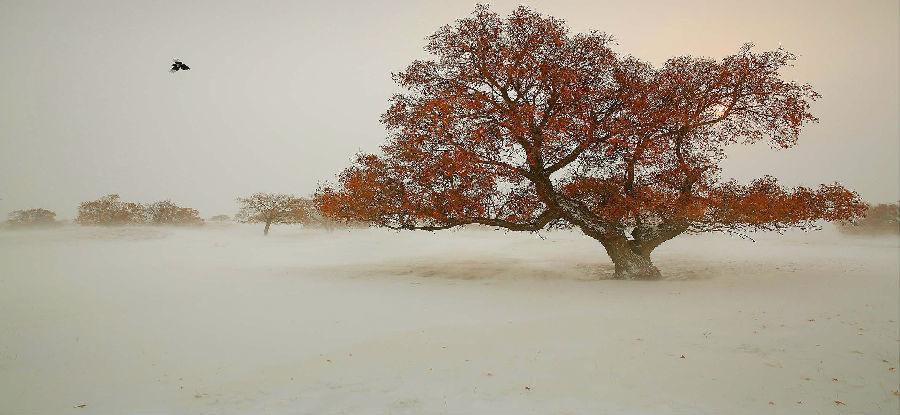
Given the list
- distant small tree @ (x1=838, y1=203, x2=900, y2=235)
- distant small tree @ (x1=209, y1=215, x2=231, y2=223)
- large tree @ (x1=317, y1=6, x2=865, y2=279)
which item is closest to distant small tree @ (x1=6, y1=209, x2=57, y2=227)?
large tree @ (x1=317, y1=6, x2=865, y2=279)

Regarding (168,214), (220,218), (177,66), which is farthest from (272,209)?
(177,66)

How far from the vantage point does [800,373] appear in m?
6.20

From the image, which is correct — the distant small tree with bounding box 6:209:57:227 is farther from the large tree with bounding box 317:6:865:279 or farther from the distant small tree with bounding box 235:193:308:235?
the distant small tree with bounding box 235:193:308:235

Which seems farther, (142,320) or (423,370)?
(142,320)

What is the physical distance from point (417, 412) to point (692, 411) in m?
3.41

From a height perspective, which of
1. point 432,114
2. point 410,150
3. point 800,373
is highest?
point 432,114

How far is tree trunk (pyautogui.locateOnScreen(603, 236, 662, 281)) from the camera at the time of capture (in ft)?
52.2

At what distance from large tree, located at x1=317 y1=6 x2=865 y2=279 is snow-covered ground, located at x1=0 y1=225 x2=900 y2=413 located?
98.0 inches

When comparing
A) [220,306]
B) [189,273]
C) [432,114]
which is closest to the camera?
[220,306]

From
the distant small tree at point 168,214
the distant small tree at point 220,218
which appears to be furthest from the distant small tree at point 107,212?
the distant small tree at point 220,218

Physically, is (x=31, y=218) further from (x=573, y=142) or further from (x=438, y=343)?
(x=573, y=142)

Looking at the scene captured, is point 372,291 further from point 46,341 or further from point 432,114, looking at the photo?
point 46,341

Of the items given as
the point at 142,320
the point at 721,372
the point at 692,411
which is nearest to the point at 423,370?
the point at 692,411

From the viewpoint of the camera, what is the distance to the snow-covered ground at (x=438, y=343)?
18.0 feet
